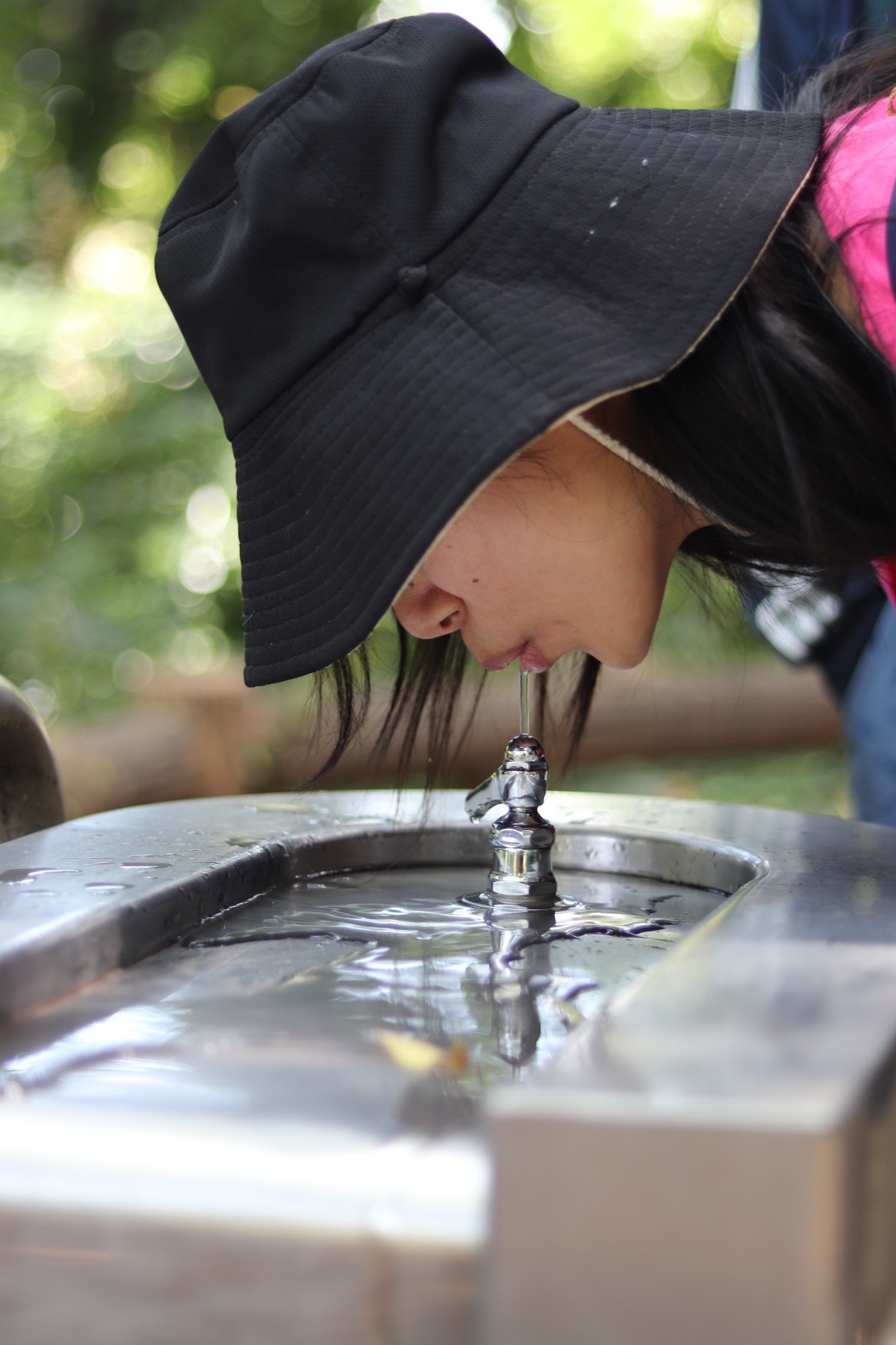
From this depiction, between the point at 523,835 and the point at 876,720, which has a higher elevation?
the point at 876,720

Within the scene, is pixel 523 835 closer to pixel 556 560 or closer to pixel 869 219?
pixel 556 560

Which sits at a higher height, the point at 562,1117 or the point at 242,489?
the point at 242,489

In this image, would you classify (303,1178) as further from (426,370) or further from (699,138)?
(699,138)

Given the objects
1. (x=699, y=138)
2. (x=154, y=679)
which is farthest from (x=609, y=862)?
(x=154, y=679)

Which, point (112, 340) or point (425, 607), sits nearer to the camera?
point (425, 607)

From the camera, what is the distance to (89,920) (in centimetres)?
69

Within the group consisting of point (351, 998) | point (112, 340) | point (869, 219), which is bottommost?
point (351, 998)

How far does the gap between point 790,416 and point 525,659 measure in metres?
0.26

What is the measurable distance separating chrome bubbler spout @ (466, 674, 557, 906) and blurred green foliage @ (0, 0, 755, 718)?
3.01 m

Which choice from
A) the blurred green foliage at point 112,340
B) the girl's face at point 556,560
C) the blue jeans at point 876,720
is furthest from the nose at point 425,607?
the blurred green foliage at point 112,340

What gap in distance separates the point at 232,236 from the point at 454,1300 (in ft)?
1.89

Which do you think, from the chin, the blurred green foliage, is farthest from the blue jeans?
the blurred green foliage

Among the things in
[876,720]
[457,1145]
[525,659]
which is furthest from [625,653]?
[876,720]

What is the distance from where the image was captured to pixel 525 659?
92cm
